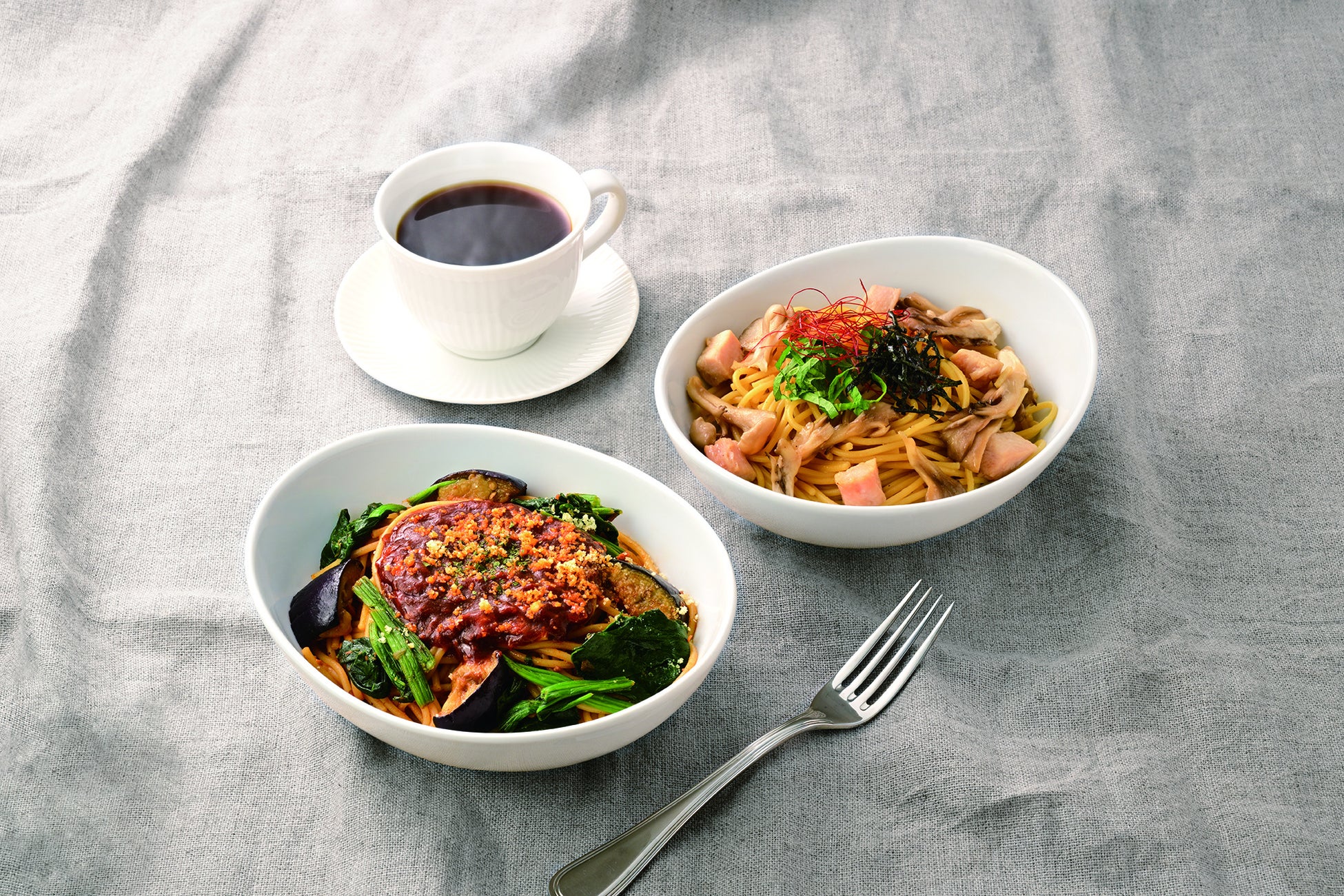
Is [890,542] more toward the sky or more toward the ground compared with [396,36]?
more toward the ground

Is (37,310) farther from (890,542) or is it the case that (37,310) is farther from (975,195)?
(975,195)

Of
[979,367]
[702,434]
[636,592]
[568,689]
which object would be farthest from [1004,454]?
[568,689]

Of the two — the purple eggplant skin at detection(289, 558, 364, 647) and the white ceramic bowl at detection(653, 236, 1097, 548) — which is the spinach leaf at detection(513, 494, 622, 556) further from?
the purple eggplant skin at detection(289, 558, 364, 647)

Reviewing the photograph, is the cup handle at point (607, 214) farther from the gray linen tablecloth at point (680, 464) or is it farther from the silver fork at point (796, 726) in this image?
the silver fork at point (796, 726)

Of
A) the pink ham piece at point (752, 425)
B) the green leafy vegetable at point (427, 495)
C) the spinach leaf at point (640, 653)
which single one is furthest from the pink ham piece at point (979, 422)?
the green leafy vegetable at point (427, 495)

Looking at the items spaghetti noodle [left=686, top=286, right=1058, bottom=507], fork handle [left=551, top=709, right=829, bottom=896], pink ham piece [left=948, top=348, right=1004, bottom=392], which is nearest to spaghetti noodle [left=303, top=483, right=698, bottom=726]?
fork handle [left=551, top=709, right=829, bottom=896]

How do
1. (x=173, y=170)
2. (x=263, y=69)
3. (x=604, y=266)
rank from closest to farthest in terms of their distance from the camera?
(x=604, y=266)
(x=173, y=170)
(x=263, y=69)

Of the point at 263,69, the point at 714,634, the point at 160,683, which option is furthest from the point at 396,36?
the point at 714,634
